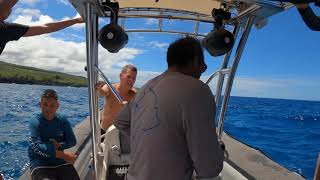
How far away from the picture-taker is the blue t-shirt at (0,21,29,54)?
2369mm

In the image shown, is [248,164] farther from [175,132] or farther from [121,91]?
[175,132]

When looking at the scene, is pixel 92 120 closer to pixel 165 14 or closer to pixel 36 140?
pixel 36 140

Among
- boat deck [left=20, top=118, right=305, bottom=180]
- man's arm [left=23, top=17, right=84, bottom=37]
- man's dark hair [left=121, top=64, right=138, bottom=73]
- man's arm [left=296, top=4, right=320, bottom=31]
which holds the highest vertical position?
man's arm [left=296, top=4, right=320, bottom=31]

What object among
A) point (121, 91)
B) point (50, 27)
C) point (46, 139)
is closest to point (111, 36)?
point (50, 27)

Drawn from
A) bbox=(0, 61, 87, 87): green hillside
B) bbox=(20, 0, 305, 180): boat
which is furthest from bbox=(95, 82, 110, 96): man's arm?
bbox=(0, 61, 87, 87): green hillside

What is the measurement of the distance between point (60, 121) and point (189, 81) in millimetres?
1981

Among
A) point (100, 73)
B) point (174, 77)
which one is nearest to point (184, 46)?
point (174, 77)

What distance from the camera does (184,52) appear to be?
1.81m

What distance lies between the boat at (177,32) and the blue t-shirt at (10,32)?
0.42 metres

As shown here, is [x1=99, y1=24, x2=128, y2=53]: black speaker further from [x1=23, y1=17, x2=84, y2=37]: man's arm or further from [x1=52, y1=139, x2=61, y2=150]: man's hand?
[x1=52, y1=139, x2=61, y2=150]: man's hand

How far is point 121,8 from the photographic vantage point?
3.90 meters

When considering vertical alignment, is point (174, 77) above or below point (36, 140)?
above

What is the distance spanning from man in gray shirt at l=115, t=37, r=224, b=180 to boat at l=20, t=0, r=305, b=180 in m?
1.02

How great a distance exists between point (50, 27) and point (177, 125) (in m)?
1.49
